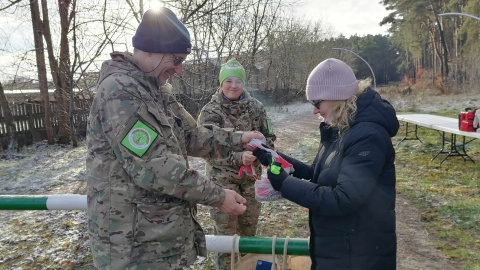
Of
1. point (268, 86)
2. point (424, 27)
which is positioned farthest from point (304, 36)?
point (424, 27)

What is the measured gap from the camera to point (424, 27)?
39.7 meters

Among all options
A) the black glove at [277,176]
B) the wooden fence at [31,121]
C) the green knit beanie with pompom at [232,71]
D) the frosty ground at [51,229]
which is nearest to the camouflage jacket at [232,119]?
the green knit beanie with pompom at [232,71]

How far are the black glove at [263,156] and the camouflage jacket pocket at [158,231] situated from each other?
0.47 m

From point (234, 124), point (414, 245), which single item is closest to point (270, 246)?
point (234, 124)

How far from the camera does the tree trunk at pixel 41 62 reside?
37.8 feet

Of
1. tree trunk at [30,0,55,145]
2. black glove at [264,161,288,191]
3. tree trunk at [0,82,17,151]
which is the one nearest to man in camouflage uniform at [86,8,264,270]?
black glove at [264,161,288,191]

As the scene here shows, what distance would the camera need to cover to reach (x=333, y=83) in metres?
1.92

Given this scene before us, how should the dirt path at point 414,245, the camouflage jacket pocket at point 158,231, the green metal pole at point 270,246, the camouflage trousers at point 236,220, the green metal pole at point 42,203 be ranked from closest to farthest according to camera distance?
the camouflage jacket pocket at point 158,231, the green metal pole at point 270,246, the green metal pole at point 42,203, the camouflage trousers at point 236,220, the dirt path at point 414,245

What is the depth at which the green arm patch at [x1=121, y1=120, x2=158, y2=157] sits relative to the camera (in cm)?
161

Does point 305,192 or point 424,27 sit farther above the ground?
point 424,27

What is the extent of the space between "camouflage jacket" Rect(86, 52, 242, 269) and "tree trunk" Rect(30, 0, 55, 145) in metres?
10.4

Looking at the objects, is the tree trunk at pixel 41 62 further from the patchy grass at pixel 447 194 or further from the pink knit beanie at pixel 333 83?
the pink knit beanie at pixel 333 83

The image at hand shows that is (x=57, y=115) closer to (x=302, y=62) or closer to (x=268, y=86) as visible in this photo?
(x=268, y=86)

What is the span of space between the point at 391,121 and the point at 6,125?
565 inches
